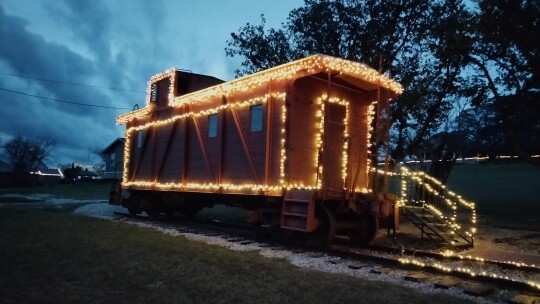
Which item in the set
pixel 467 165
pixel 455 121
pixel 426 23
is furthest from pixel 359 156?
pixel 467 165

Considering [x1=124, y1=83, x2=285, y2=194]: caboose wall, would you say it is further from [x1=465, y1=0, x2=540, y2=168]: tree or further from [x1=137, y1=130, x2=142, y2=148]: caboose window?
[x1=465, y1=0, x2=540, y2=168]: tree

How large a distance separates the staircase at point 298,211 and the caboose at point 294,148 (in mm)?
21

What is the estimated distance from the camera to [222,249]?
8.44 metres

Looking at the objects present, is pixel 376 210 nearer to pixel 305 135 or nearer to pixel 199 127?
pixel 305 135

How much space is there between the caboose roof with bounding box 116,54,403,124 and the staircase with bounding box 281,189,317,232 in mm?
2610

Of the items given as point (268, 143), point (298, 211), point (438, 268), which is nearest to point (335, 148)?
point (268, 143)

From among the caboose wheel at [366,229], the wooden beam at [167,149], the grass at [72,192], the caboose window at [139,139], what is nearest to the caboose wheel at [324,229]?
the caboose wheel at [366,229]

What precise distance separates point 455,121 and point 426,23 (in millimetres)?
7098

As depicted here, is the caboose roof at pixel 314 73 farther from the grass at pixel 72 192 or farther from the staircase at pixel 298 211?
the grass at pixel 72 192

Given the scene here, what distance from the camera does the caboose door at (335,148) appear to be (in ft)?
33.1

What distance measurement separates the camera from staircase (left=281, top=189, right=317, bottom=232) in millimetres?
8531

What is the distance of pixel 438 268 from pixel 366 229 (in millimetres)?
3194

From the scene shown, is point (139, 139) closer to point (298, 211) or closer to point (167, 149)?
point (167, 149)

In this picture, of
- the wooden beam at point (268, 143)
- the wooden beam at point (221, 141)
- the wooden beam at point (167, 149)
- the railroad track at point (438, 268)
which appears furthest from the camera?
the wooden beam at point (167, 149)
